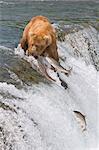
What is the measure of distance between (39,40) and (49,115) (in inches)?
79.4

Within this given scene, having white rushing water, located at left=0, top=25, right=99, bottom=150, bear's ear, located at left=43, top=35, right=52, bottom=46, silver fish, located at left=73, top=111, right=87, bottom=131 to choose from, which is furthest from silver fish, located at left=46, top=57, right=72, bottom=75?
silver fish, located at left=73, top=111, right=87, bottom=131

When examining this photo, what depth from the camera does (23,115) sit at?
6.03 meters

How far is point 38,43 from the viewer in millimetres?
8172

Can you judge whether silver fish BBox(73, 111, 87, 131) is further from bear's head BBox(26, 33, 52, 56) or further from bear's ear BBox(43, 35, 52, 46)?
bear's ear BBox(43, 35, 52, 46)

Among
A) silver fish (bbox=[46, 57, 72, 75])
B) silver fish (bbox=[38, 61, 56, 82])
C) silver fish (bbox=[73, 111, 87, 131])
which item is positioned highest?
silver fish (bbox=[38, 61, 56, 82])

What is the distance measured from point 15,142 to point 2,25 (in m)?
7.72

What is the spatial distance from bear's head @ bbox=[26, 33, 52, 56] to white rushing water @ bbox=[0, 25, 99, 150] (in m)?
0.57

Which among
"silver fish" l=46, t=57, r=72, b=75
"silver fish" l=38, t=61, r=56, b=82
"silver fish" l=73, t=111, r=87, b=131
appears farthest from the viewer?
"silver fish" l=46, t=57, r=72, b=75

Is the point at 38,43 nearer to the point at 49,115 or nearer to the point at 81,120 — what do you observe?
the point at 81,120

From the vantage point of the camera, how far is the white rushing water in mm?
5695

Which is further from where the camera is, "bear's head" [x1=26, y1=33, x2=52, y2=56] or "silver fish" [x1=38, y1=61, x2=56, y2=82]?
"bear's head" [x1=26, y1=33, x2=52, y2=56]

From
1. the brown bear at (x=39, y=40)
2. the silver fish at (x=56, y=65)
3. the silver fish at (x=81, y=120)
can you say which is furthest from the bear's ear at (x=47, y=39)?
the silver fish at (x=81, y=120)

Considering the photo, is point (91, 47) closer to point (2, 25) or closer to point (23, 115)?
point (2, 25)

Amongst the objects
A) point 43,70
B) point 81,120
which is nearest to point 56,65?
point 43,70
